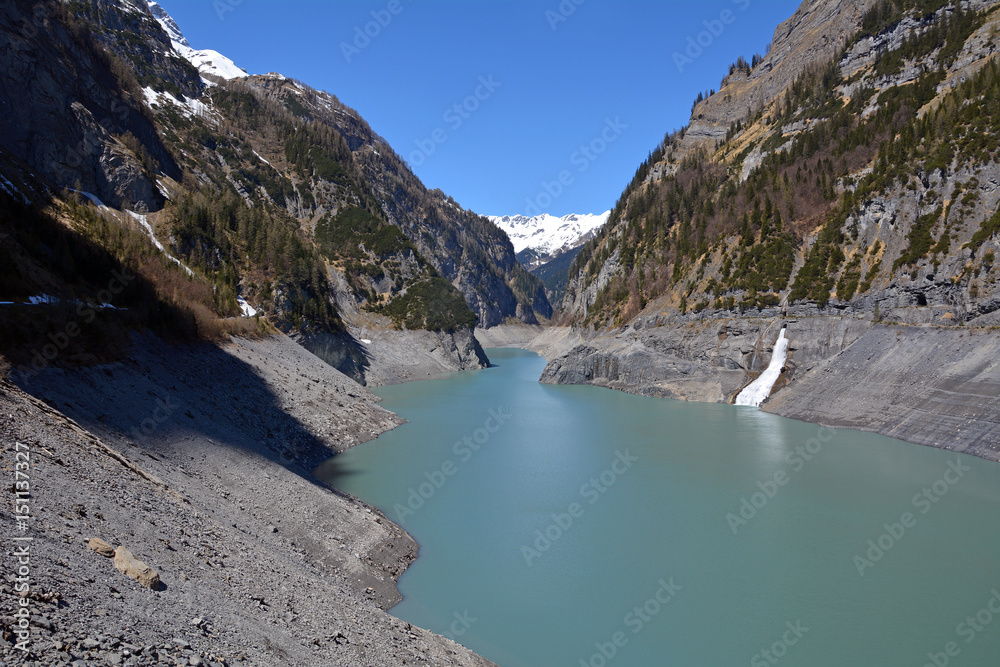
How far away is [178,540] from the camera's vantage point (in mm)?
9062

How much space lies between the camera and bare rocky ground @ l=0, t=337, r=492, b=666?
585 centimetres

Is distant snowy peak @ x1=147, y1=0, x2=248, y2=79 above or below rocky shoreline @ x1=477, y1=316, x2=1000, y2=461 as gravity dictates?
above

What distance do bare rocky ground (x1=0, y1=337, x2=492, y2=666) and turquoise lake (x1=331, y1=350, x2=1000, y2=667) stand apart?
7.24ft

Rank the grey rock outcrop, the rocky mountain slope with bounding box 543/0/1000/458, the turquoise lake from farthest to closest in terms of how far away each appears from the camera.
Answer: the rocky mountain slope with bounding box 543/0/1000/458 < the turquoise lake < the grey rock outcrop

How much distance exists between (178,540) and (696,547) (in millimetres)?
12878

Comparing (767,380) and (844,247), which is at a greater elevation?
(844,247)

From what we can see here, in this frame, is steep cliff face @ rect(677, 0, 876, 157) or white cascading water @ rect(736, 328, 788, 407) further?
steep cliff face @ rect(677, 0, 876, 157)

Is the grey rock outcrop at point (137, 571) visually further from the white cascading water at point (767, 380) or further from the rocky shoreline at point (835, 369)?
the white cascading water at point (767, 380)

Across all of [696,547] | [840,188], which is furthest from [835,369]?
[696,547]

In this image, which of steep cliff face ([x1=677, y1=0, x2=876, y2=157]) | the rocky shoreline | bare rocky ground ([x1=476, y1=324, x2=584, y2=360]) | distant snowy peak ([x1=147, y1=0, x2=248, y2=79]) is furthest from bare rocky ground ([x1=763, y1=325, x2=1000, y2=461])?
distant snowy peak ([x1=147, y1=0, x2=248, y2=79])

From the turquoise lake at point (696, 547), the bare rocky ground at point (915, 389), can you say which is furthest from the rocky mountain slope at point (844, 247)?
the turquoise lake at point (696, 547)

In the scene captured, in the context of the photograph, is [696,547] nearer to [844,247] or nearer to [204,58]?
[844,247]

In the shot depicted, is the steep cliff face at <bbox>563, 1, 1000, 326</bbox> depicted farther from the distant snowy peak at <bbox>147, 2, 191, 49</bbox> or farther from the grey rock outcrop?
the distant snowy peak at <bbox>147, 2, 191, 49</bbox>

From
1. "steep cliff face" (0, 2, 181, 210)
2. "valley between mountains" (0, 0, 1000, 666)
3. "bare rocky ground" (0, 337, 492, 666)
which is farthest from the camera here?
"steep cliff face" (0, 2, 181, 210)
